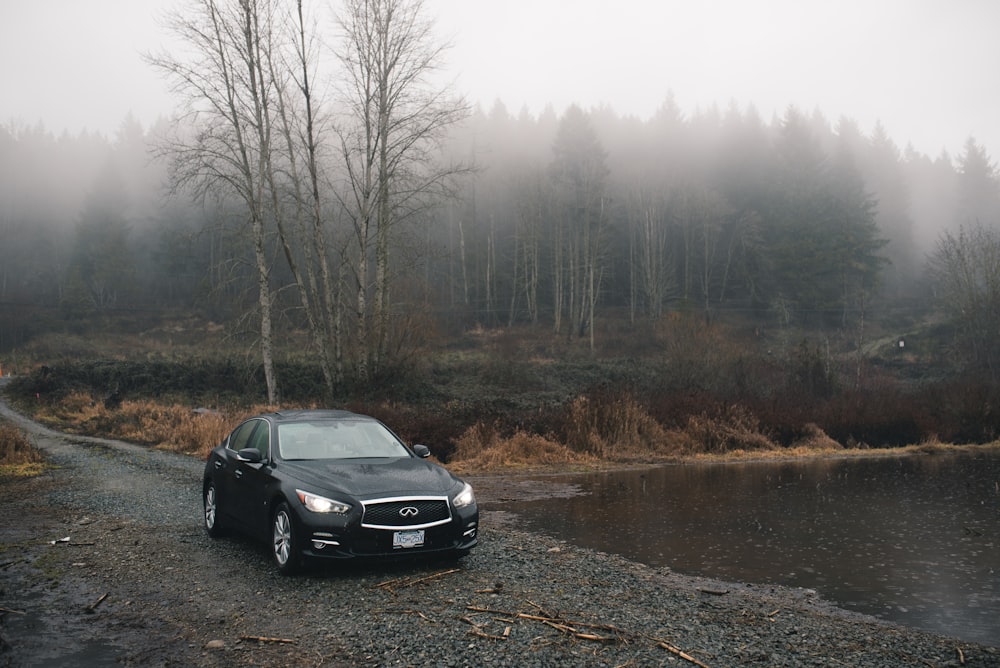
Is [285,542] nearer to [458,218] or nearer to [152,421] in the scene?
[152,421]

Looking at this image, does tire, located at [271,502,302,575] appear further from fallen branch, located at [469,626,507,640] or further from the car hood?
fallen branch, located at [469,626,507,640]

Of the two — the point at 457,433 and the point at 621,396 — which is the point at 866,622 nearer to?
the point at 457,433

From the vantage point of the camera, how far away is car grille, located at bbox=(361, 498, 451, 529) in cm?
713

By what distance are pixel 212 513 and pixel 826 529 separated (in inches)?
360

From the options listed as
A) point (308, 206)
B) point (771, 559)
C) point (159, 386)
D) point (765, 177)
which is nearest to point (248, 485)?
point (771, 559)

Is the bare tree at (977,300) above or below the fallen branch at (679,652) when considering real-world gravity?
above

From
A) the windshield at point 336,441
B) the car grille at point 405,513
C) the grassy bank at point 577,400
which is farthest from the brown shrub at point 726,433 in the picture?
the car grille at point 405,513

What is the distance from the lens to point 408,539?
723 cm

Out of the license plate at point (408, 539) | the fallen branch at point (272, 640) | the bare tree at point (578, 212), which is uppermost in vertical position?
the bare tree at point (578, 212)

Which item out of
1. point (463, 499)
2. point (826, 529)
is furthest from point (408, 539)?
point (826, 529)

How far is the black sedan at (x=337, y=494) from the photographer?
23.4 ft

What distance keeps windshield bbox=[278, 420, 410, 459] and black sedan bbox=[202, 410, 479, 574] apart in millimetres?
12

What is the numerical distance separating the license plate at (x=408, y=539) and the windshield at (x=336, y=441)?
1585 millimetres

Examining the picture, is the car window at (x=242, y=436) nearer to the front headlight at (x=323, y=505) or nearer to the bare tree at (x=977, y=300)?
the front headlight at (x=323, y=505)
